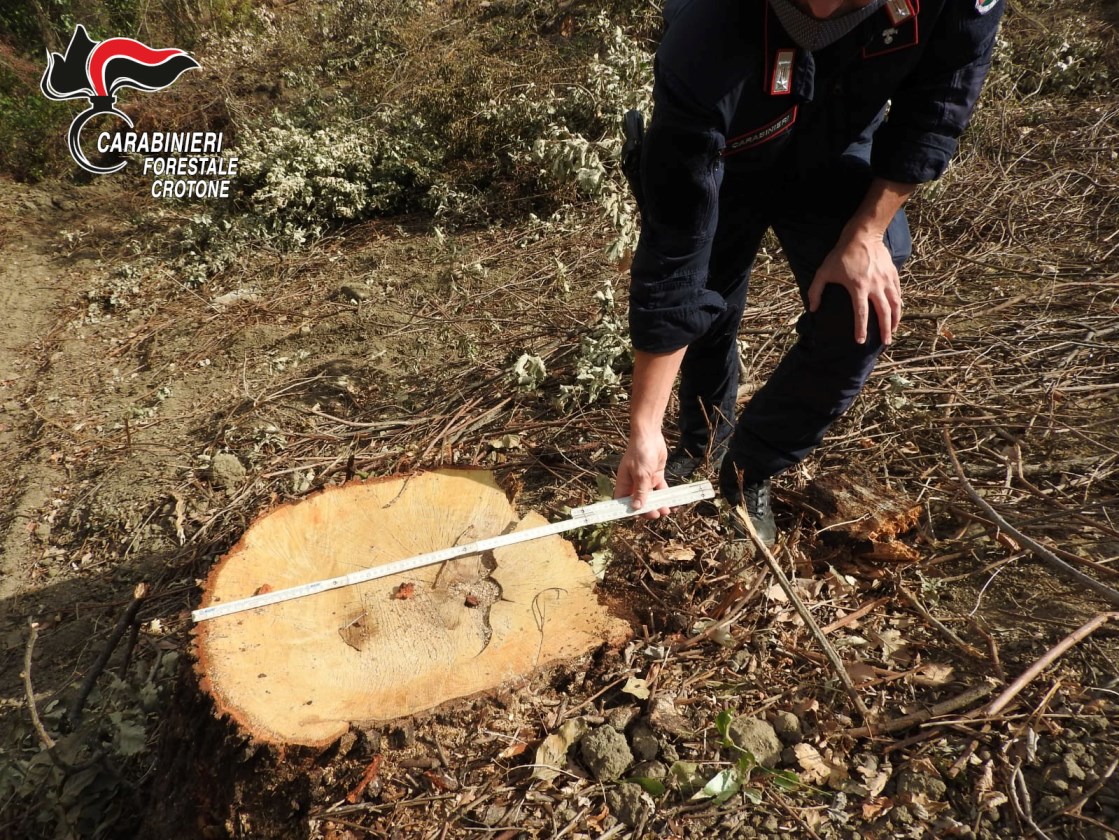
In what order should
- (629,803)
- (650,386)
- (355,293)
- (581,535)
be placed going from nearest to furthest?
1. (650,386)
2. (629,803)
3. (581,535)
4. (355,293)

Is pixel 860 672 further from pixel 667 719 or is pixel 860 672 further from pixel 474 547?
pixel 474 547

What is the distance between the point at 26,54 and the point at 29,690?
9.52 meters

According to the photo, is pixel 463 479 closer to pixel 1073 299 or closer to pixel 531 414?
pixel 531 414

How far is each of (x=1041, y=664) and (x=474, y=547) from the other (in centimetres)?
166

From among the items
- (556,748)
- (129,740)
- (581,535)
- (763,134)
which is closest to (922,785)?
(556,748)

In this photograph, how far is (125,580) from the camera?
2.90m

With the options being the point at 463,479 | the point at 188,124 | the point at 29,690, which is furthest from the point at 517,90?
the point at 29,690

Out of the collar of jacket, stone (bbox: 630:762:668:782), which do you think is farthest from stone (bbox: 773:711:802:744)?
the collar of jacket

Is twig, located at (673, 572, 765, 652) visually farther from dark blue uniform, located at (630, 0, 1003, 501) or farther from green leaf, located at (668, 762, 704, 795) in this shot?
dark blue uniform, located at (630, 0, 1003, 501)

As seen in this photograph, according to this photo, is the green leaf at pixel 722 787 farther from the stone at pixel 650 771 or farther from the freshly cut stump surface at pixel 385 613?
the freshly cut stump surface at pixel 385 613

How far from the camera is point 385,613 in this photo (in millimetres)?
1899

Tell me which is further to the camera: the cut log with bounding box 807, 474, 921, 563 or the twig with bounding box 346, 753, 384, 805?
the cut log with bounding box 807, 474, 921, 563

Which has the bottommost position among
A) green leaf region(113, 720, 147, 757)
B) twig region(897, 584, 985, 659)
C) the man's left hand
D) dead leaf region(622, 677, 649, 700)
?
green leaf region(113, 720, 147, 757)

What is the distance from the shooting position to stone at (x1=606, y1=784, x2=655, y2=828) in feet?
5.75
